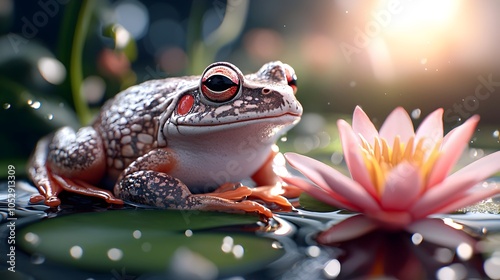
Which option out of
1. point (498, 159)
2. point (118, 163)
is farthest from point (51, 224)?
point (498, 159)

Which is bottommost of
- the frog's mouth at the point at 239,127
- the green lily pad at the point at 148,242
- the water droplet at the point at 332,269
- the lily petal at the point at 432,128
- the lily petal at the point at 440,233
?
the lily petal at the point at 440,233

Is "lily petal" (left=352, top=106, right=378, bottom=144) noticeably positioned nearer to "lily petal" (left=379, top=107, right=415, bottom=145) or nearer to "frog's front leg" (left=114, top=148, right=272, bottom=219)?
"lily petal" (left=379, top=107, right=415, bottom=145)

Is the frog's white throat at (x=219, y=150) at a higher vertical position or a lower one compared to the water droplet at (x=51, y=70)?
lower

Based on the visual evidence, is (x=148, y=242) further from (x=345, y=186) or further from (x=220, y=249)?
(x=345, y=186)

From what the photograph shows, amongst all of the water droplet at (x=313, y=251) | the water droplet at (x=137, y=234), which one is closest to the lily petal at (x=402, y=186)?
the water droplet at (x=313, y=251)

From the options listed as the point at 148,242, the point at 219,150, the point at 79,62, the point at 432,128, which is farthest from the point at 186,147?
the point at 79,62

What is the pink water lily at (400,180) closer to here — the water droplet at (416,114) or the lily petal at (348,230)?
the lily petal at (348,230)

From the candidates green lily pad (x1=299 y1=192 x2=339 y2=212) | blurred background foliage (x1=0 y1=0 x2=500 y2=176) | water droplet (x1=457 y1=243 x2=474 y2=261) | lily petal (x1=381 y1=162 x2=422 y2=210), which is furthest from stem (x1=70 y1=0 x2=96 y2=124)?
water droplet (x1=457 y1=243 x2=474 y2=261)
